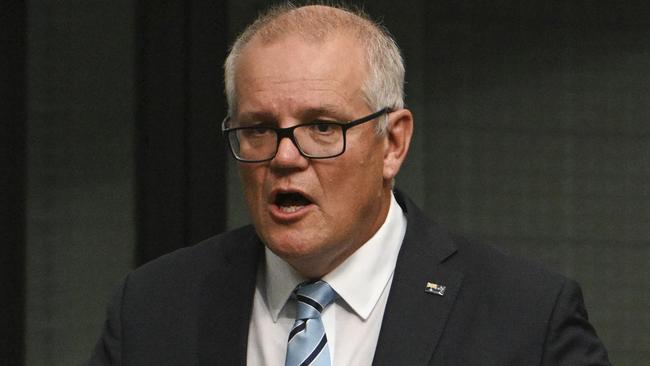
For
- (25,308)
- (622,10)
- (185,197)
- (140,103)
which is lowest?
(25,308)

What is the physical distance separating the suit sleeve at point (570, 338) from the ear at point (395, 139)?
1.60 ft

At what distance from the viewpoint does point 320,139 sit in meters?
3.21

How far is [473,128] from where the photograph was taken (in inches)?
190

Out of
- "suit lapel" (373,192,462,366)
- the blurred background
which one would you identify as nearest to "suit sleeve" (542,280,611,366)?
"suit lapel" (373,192,462,366)

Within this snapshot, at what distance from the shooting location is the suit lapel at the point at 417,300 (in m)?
3.28

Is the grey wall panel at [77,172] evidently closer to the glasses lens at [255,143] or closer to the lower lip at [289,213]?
the glasses lens at [255,143]

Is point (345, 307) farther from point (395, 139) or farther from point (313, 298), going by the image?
point (395, 139)

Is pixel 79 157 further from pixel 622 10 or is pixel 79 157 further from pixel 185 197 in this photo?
pixel 622 10

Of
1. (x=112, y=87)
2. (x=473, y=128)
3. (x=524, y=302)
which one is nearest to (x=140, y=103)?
(x=112, y=87)

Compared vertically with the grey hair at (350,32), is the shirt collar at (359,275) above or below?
below

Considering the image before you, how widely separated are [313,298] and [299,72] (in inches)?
21.1

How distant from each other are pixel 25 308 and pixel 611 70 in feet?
6.82

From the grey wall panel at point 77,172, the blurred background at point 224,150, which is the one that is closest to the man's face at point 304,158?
the blurred background at point 224,150

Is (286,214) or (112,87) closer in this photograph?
(286,214)
